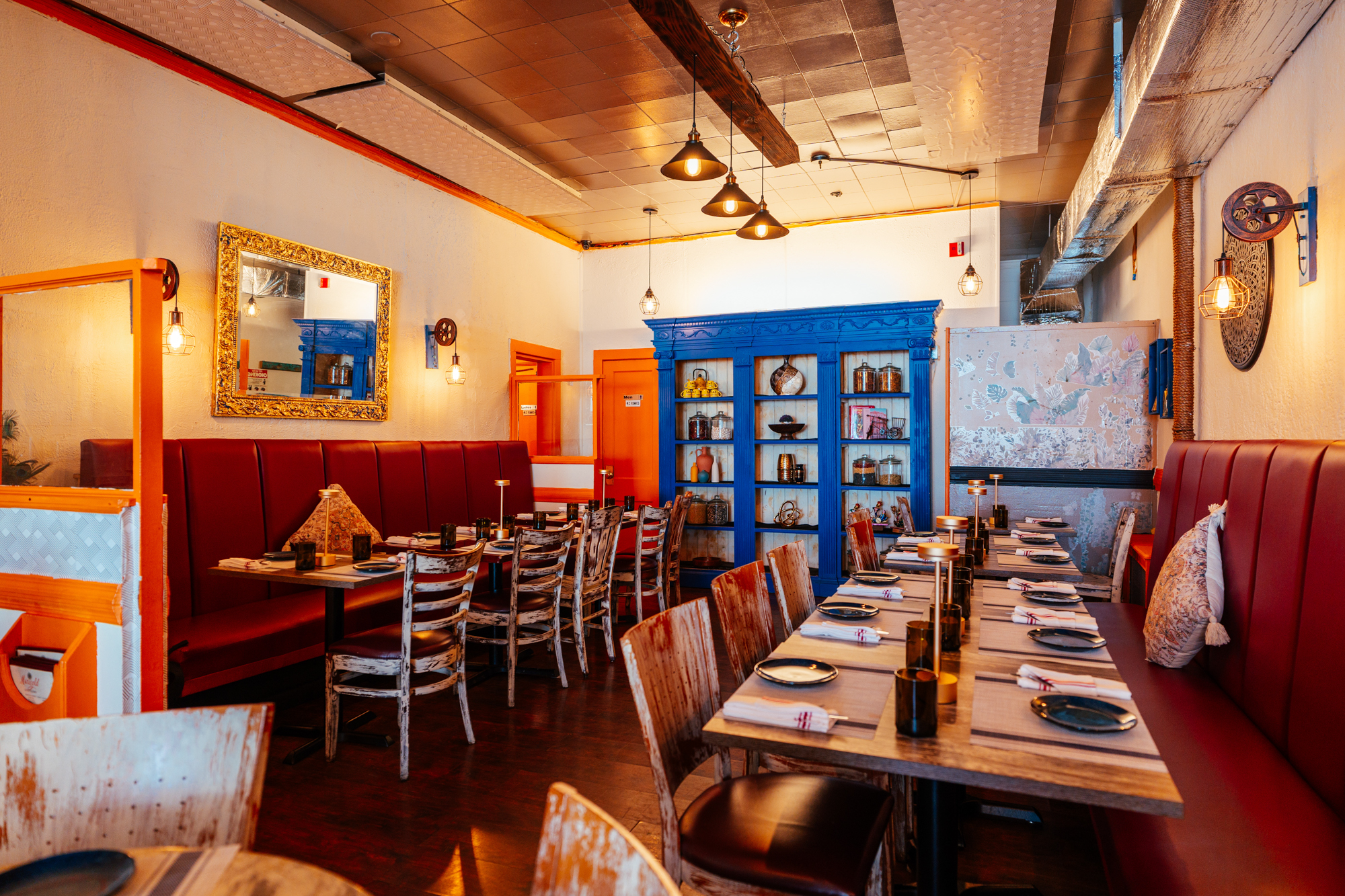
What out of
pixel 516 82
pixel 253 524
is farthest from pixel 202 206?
pixel 516 82

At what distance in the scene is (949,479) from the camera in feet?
20.4

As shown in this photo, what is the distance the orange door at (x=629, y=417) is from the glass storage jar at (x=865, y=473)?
80.4 inches

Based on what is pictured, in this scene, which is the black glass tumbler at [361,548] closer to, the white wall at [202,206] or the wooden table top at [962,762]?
the white wall at [202,206]

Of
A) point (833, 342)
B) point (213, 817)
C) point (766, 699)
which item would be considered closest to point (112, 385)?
point (213, 817)

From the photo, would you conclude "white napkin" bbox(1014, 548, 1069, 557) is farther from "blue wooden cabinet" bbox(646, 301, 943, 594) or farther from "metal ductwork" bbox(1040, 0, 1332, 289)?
"blue wooden cabinet" bbox(646, 301, 943, 594)

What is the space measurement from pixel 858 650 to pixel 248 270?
421 cm

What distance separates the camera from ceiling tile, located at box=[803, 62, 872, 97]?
454cm

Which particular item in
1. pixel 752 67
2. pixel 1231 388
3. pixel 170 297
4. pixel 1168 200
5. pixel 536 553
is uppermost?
pixel 752 67

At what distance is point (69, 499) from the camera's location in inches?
96.0

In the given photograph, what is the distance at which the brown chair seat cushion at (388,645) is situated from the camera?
10.8 feet

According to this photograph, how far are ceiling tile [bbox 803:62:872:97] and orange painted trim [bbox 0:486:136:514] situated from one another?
164 inches

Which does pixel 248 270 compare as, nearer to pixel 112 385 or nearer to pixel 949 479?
pixel 112 385

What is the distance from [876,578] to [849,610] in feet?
2.25

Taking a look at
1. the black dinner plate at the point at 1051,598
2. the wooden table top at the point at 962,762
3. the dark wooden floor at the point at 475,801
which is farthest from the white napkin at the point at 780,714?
the black dinner plate at the point at 1051,598
